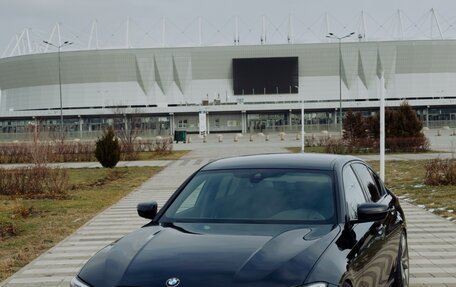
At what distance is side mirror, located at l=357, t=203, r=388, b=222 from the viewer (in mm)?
4535

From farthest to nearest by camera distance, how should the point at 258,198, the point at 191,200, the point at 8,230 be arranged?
1. the point at 8,230
2. the point at 191,200
3. the point at 258,198

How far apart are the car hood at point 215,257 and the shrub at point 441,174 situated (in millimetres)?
13497

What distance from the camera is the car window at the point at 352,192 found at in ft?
15.7

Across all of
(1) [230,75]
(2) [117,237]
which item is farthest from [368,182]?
(1) [230,75]

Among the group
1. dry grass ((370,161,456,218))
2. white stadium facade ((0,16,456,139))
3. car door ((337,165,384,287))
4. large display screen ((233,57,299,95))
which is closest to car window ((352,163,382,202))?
car door ((337,165,384,287))

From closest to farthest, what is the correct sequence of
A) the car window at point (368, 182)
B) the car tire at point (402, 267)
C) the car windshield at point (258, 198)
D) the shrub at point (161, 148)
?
the car windshield at point (258, 198), the car tire at point (402, 267), the car window at point (368, 182), the shrub at point (161, 148)

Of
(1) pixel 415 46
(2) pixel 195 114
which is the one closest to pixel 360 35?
(1) pixel 415 46

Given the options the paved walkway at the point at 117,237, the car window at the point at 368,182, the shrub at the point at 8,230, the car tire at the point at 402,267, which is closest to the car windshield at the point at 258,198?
the car window at the point at 368,182

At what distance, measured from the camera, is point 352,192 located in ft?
16.7

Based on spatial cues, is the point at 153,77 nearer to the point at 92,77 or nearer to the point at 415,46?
the point at 92,77

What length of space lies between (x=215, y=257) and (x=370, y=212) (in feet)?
4.76

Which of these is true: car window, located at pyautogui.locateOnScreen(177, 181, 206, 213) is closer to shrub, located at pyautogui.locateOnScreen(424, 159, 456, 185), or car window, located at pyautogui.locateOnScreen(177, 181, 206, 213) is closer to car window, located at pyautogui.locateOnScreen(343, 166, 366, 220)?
car window, located at pyautogui.locateOnScreen(343, 166, 366, 220)

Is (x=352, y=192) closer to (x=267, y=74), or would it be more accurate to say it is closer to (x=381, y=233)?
(x=381, y=233)

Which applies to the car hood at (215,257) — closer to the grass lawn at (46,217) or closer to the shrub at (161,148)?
the grass lawn at (46,217)
